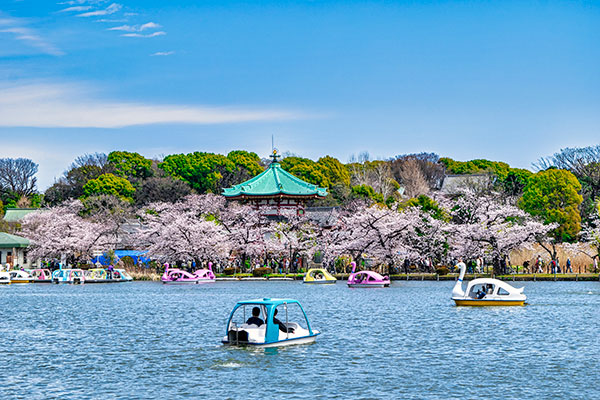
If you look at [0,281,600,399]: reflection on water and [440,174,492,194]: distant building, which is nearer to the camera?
[0,281,600,399]: reflection on water

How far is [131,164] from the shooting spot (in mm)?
137000

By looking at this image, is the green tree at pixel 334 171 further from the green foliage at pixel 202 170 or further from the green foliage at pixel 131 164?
the green foliage at pixel 131 164

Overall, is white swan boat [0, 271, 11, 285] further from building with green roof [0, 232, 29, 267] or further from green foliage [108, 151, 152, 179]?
green foliage [108, 151, 152, 179]

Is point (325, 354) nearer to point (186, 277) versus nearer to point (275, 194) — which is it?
point (186, 277)

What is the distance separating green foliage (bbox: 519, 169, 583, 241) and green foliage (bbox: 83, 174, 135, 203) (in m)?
60.7

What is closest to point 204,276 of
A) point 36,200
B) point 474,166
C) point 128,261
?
point 128,261

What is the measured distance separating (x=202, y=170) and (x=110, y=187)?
1860 cm

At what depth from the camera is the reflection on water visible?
74.5 ft

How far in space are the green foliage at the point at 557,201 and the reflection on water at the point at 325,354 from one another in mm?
35812

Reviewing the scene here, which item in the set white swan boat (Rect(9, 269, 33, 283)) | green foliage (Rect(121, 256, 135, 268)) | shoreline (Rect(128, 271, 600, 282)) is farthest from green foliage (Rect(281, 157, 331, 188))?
white swan boat (Rect(9, 269, 33, 283))

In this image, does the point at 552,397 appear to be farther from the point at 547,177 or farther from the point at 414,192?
the point at 414,192

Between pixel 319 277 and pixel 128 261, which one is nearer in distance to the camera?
pixel 319 277

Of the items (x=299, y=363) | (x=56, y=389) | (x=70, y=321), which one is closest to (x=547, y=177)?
(x=70, y=321)

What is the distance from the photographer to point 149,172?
448ft
